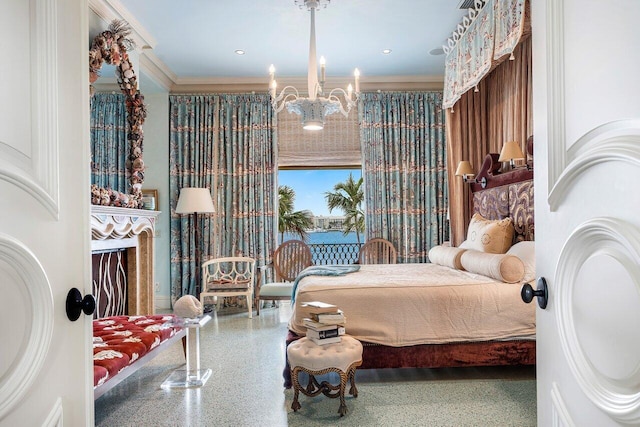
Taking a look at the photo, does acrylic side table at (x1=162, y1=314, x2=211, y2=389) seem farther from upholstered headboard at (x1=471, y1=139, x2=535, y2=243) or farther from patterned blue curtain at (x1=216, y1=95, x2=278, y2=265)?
upholstered headboard at (x1=471, y1=139, x2=535, y2=243)

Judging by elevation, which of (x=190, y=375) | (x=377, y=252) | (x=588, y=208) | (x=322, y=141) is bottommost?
(x=190, y=375)

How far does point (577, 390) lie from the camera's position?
0.93m

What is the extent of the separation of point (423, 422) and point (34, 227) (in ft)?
7.50

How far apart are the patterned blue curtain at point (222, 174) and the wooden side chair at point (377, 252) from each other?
125 cm

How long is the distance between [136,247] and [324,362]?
265 cm

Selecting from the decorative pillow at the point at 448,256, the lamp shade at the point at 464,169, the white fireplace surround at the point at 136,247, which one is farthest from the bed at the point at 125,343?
the lamp shade at the point at 464,169

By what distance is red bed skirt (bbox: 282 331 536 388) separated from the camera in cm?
310

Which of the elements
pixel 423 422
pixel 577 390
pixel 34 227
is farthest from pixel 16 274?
pixel 423 422

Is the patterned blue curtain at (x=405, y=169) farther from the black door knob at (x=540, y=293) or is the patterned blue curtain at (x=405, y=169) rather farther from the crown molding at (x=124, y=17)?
the black door knob at (x=540, y=293)

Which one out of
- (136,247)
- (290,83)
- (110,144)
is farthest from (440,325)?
(290,83)

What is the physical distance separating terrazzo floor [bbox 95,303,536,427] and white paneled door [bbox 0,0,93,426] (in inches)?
66.7

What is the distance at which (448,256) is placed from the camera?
421 cm

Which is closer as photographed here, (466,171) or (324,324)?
(324,324)

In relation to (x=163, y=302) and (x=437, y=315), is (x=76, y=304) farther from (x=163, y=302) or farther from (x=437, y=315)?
(x=163, y=302)
